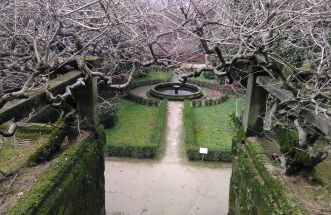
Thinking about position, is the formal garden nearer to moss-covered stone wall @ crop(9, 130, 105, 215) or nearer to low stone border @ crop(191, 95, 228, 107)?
moss-covered stone wall @ crop(9, 130, 105, 215)

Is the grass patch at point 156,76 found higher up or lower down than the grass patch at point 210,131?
higher up

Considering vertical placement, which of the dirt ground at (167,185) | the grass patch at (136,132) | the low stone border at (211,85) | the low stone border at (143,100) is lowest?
the dirt ground at (167,185)

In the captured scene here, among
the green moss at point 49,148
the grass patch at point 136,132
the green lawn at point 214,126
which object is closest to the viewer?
the green moss at point 49,148

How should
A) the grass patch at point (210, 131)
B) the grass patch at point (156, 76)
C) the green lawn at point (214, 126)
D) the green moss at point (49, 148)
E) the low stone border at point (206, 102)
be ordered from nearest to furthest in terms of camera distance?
the green moss at point (49, 148)
the grass patch at point (210, 131)
the green lawn at point (214, 126)
the low stone border at point (206, 102)
the grass patch at point (156, 76)

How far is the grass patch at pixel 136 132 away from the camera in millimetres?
15227

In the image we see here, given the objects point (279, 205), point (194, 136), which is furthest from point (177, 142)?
point (279, 205)

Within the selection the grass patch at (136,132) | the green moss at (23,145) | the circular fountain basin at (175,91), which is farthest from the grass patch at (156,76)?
the green moss at (23,145)

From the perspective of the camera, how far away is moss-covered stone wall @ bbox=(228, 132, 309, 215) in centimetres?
512

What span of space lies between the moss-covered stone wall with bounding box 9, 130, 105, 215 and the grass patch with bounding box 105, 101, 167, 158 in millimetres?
6407

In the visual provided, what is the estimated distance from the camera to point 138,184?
42.9ft

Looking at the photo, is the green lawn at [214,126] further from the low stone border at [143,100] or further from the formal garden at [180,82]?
the formal garden at [180,82]

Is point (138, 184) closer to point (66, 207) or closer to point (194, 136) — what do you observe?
point (194, 136)

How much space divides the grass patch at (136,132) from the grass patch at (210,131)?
4.86 feet

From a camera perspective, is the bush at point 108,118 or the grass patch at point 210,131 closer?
the grass patch at point 210,131
